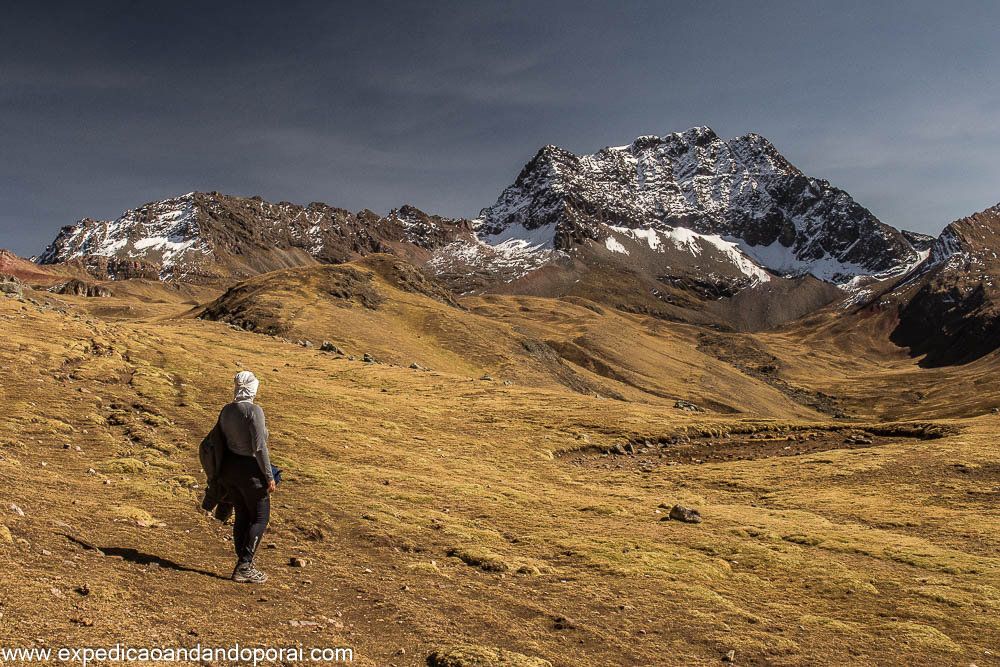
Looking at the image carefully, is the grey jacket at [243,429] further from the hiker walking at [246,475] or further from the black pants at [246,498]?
the black pants at [246,498]

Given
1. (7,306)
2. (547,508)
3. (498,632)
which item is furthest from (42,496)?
(7,306)

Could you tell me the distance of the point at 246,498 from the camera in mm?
11727

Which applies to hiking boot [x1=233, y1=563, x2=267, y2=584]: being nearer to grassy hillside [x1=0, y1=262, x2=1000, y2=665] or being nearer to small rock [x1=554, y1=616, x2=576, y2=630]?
grassy hillside [x1=0, y1=262, x2=1000, y2=665]

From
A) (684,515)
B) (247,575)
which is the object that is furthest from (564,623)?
(684,515)

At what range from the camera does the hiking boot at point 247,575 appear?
1145 cm

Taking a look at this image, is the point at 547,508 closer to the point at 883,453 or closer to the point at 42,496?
the point at 42,496

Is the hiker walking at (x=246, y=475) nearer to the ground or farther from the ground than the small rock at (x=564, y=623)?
farther from the ground

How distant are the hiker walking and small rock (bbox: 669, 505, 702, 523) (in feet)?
47.7

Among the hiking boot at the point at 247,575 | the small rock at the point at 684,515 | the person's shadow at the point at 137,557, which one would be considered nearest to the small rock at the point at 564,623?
the hiking boot at the point at 247,575

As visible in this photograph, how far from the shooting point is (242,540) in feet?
38.3

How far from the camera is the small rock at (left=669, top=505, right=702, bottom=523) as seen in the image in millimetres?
20656

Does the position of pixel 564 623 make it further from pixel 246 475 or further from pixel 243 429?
pixel 243 429

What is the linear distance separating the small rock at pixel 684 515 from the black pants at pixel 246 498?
48.0 ft

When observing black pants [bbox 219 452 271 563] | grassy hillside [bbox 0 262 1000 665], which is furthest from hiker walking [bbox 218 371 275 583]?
grassy hillside [bbox 0 262 1000 665]
